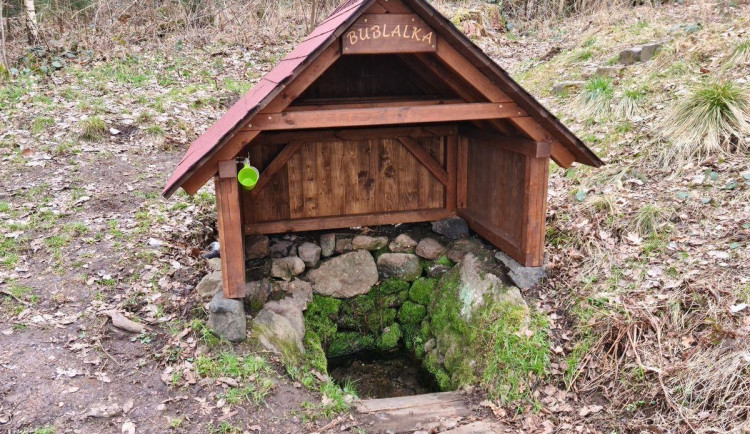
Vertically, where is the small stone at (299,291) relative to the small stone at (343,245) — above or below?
below

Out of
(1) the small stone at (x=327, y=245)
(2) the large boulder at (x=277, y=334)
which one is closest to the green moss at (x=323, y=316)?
(1) the small stone at (x=327, y=245)

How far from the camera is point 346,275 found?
20.0ft

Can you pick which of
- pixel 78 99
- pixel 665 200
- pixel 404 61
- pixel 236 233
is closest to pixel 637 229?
pixel 665 200

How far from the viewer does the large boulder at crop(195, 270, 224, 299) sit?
5082 millimetres

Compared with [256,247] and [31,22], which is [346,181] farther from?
[31,22]

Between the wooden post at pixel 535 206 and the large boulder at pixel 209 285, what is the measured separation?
290 cm

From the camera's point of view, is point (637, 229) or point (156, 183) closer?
point (637, 229)

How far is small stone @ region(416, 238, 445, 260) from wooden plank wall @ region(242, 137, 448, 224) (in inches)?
17.3

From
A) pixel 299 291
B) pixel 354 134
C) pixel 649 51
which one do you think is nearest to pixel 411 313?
pixel 299 291

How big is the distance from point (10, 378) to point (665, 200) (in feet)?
19.9

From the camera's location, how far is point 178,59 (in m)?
11.1

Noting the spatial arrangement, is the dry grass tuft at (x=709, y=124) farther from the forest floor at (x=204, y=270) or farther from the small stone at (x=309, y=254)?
the small stone at (x=309, y=254)

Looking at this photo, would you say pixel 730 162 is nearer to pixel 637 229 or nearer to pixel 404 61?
pixel 637 229

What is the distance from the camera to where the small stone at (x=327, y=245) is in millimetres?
6129
